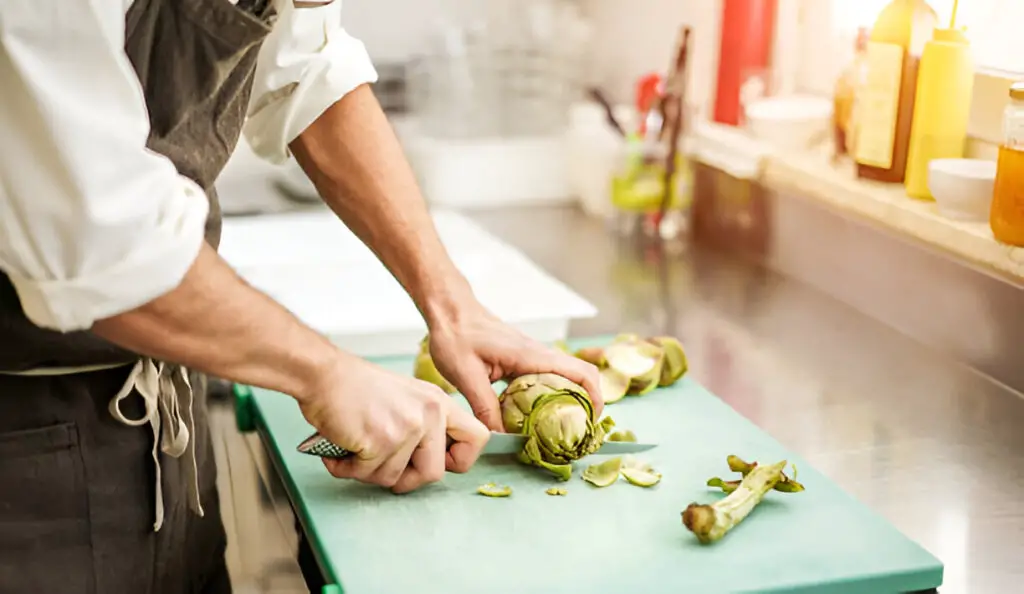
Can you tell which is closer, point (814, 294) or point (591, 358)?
point (591, 358)

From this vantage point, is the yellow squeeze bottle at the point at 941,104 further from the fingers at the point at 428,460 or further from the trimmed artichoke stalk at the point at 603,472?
the fingers at the point at 428,460

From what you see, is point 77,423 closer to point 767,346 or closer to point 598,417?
point 598,417

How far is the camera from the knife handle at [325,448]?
3.24ft

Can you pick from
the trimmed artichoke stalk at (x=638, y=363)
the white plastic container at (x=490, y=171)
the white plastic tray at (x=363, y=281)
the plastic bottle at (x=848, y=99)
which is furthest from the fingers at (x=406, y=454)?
the white plastic container at (x=490, y=171)

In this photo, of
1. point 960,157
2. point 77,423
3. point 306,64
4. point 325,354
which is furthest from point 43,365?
point 960,157

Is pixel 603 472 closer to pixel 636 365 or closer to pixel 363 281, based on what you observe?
pixel 636 365

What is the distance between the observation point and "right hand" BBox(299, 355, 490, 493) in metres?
0.91

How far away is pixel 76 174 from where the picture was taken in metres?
0.75

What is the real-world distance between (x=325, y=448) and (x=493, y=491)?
144 mm

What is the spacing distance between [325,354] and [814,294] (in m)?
1.00

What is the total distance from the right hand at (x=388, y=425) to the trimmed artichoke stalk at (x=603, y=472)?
0.35 ft

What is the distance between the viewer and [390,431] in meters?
0.93

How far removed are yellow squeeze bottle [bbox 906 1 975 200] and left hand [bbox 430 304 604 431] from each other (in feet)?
1.90

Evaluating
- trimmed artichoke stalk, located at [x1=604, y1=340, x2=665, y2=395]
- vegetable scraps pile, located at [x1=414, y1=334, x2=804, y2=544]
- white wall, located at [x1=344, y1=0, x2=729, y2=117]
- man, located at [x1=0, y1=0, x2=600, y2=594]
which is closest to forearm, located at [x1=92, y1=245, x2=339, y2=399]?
man, located at [x1=0, y1=0, x2=600, y2=594]
